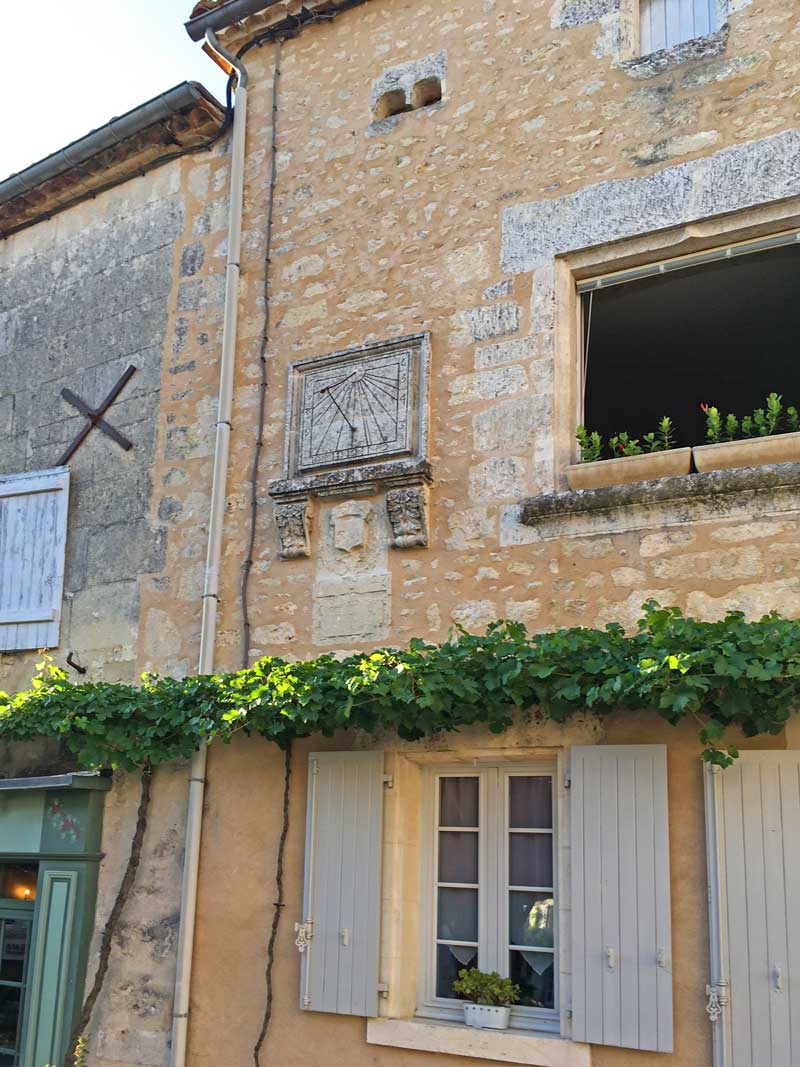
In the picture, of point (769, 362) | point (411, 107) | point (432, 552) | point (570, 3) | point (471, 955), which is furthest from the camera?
point (769, 362)

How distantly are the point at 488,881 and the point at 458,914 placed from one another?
0.74 feet

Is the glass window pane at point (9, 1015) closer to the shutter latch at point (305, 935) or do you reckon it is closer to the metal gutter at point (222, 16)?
the shutter latch at point (305, 935)

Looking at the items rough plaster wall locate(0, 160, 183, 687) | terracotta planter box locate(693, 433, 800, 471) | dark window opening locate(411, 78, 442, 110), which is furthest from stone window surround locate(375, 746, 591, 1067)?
dark window opening locate(411, 78, 442, 110)

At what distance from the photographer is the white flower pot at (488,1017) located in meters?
4.72

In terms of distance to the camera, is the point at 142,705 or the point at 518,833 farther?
the point at 142,705

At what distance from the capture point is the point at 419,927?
5.16 metres

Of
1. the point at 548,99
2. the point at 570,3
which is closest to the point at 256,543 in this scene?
the point at 548,99

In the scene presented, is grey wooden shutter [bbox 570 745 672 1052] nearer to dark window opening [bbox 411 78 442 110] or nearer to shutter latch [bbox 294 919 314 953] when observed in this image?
shutter latch [bbox 294 919 314 953]

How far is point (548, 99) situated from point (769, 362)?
233cm

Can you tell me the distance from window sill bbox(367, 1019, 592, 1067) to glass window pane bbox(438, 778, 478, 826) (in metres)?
0.85

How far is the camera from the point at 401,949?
199 inches

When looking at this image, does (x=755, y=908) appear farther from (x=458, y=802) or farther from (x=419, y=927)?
(x=419, y=927)

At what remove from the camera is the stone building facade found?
189 inches

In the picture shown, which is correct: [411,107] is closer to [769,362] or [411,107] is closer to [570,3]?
[570,3]
